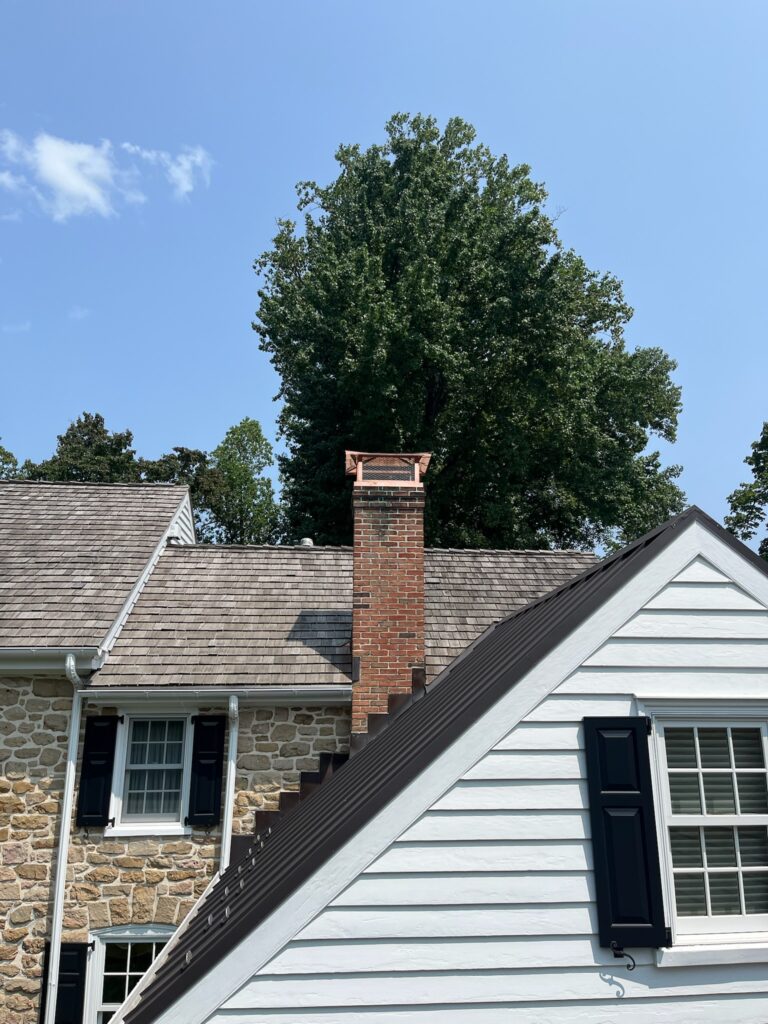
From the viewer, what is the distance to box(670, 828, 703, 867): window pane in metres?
3.91

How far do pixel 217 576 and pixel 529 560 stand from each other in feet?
16.6

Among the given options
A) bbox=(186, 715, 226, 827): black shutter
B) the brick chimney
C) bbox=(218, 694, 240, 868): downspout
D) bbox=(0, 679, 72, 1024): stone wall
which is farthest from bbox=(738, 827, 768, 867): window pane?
bbox=(0, 679, 72, 1024): stone wall

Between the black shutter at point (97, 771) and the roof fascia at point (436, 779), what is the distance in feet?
16.7

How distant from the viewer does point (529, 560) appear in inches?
510

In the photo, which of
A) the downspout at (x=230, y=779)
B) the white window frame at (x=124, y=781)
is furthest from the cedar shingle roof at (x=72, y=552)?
the downspout at (x=230, y=779)

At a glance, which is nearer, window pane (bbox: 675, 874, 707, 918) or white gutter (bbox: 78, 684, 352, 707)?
window pane (bbox: 675, 874, 707, 918)

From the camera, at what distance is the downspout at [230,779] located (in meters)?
9.02

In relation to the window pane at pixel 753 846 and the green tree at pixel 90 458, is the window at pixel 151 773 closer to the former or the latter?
the window pane at pixel 753 846

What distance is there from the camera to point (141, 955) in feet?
29.1

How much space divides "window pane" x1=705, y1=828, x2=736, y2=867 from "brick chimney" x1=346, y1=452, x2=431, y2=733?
169 inches

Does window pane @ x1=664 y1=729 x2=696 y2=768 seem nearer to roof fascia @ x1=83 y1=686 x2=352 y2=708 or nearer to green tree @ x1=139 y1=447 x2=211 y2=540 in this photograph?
roof fascia @ x1=83 y1=686 x2=352 y2=708

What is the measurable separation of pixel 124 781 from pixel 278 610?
301 cm

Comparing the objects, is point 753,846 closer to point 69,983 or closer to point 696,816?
point 696,816

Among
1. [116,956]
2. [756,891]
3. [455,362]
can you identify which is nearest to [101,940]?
[116,956]
